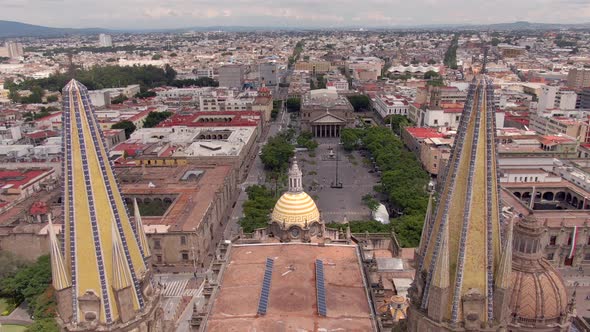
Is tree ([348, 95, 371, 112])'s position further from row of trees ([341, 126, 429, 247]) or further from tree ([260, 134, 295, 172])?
tree ([260, 134, 295, 172])

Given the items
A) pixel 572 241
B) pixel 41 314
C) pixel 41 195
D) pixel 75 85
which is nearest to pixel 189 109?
pixel 41 195

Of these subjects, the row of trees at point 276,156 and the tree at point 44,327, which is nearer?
the tree at point 44,327

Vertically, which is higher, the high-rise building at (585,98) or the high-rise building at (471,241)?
the high-rise building at (471,241)

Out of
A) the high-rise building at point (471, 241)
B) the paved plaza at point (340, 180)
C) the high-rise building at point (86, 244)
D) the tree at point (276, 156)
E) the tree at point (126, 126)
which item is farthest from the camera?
the tree at point (126, 126)

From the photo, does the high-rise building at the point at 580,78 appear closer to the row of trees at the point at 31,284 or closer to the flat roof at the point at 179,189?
the flat roof at the point at 179,189

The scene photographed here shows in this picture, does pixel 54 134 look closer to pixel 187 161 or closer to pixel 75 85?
pixel 187 161

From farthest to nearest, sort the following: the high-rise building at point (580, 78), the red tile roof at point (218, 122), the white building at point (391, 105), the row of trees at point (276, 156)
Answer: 1. the high-rise building at point (580, 78)
2. the white building at point (391, 105)
3. the red tile roof at point (218, 122)
4. the row of trees at point (276, 156)

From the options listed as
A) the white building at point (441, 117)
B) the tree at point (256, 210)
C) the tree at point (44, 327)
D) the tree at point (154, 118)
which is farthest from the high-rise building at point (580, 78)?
the tree at point (44, 327)

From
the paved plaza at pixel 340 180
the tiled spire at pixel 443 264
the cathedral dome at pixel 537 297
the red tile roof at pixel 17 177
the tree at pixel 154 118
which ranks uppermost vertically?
the tiled spire at pixel 443 264
